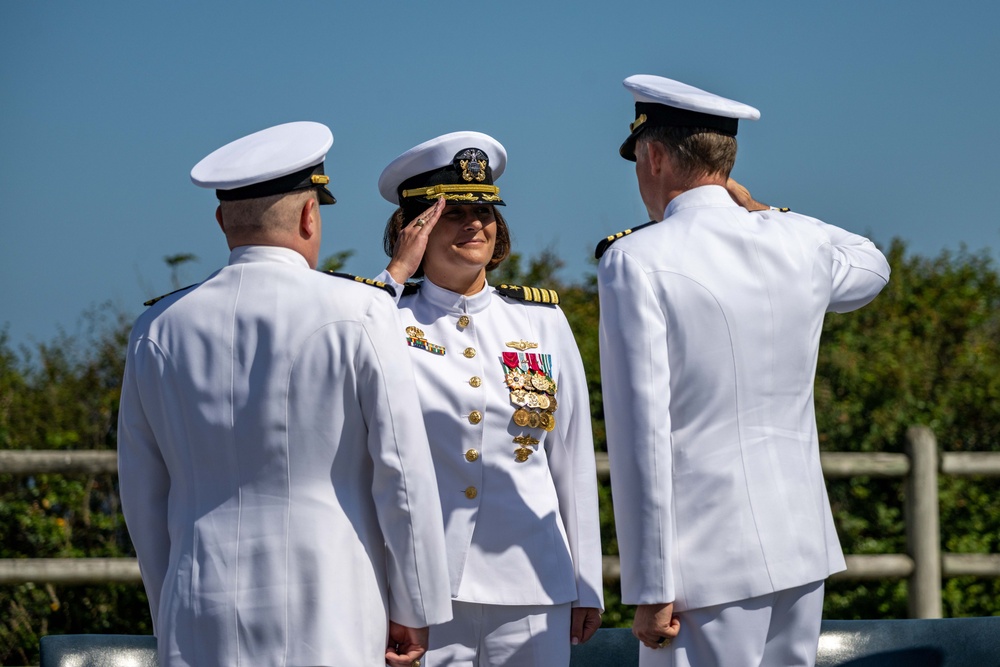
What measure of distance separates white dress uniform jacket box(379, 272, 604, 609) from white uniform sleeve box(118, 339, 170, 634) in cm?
74

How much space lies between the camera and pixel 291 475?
108 inches

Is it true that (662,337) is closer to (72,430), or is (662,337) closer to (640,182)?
(640,182)

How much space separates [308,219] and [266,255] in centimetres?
15

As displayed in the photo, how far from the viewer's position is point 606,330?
3023 mm

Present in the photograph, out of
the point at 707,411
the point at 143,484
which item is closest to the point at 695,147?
the point at 707,411

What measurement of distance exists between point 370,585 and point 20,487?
13.3ft

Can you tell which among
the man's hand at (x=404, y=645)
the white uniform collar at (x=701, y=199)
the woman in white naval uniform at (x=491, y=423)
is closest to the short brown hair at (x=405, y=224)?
the woman in white naval uniform at (x=491, y=423)

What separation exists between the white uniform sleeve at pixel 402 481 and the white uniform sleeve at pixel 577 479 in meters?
0.71

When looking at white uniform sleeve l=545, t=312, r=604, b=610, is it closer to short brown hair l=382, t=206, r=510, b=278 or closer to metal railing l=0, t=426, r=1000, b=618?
short brown hair l=382, t=206, r=510, b=278

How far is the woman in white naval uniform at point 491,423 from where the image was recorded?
130 inches

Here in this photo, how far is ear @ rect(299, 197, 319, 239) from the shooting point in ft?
9.53

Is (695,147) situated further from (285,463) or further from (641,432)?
(285,463)

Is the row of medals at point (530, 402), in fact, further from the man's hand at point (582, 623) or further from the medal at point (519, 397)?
the man's hand at point (582, 623)

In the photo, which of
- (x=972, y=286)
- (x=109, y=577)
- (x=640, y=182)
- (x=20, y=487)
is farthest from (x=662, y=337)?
(x=972, y=286)
